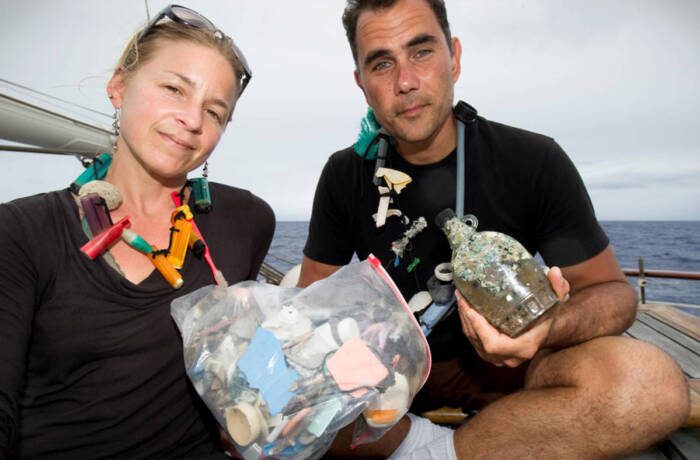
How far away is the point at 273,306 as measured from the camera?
51.1 inches

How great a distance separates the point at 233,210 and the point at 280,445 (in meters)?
1.08

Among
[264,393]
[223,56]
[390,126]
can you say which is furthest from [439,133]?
[264,393]

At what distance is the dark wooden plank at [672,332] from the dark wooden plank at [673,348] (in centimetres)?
4

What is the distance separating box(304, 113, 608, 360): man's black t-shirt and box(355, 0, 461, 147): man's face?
25 cm

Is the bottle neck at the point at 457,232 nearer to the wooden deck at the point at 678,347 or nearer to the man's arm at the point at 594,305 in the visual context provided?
the man's arm at the point at 594,305

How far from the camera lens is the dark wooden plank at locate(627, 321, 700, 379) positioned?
9.45ft

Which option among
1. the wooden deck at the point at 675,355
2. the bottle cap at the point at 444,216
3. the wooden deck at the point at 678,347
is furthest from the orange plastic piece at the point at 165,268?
the wooden deck at the point at 678,347

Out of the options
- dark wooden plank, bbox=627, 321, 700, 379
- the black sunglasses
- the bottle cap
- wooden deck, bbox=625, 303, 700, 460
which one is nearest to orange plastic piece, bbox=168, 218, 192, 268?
the black sunglasses

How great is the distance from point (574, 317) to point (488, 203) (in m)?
0.70

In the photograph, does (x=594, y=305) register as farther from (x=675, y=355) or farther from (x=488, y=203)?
(x=675, y=355)

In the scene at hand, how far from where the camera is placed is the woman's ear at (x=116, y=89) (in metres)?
1.62

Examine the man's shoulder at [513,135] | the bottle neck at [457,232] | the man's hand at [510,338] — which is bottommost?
the man's hand at [510,338]

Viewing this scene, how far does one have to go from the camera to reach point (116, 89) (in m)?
1.63

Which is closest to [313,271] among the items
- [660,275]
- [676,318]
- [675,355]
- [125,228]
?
[125,228]
